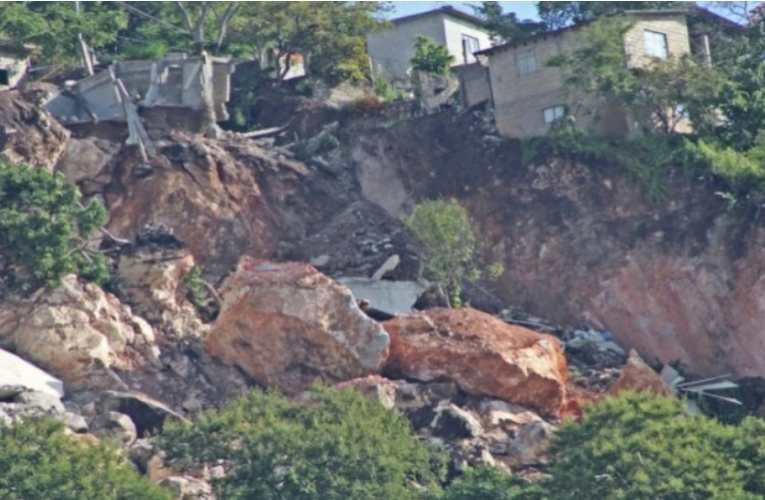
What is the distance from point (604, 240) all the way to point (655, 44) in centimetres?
595

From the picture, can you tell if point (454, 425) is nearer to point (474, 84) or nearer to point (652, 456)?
point (652, 456)

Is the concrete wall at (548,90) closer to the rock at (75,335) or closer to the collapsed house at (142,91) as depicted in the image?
the collapsed house at (142,91)

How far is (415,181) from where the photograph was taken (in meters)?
54.8

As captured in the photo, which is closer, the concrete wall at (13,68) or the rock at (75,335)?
the rock at (75,335)

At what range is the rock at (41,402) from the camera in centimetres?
4409

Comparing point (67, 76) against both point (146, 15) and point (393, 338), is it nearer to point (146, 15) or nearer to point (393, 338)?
point (146, 15)

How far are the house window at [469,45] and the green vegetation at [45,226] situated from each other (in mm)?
16231

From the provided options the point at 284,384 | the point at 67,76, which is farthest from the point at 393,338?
the point at 67,76

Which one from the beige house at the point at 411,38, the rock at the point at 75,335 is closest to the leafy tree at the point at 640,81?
the beige house at the point at 411,38

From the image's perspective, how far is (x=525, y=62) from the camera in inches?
2180

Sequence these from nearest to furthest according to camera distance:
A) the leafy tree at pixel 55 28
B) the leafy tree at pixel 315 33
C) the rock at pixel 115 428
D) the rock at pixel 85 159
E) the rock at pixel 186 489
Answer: the rock at pixel 186 489, the rock at pixel 115 428, the rock at pixel 85 159, the leafy tree at pixel 55 28, the leafy tree at pixel 315 33

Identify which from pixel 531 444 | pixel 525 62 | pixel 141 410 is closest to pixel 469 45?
pixel 525 62

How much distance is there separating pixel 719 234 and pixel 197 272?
11106mm

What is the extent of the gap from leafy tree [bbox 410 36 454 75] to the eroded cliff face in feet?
12.8
